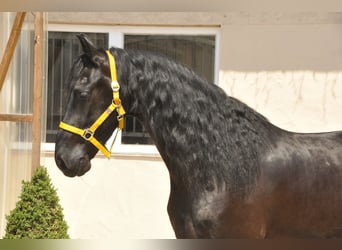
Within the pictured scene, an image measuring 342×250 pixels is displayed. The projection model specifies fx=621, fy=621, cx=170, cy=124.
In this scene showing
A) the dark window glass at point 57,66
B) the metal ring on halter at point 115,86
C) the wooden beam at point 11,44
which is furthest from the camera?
the dark window glass at point 57,66

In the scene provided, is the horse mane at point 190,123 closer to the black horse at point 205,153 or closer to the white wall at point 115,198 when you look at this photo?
the black horse at point 205,153

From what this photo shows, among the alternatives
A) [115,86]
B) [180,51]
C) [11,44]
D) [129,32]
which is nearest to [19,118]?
[11,44]

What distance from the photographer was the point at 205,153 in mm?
1807

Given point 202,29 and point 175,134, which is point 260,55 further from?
point 175,134

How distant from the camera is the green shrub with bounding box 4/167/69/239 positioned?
2.80 meters

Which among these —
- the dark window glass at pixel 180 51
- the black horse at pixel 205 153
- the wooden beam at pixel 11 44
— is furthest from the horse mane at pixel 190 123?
the dark window glass at pixel 180 51

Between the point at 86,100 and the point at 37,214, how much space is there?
1162mm

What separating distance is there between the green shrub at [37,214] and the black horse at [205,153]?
104 cm

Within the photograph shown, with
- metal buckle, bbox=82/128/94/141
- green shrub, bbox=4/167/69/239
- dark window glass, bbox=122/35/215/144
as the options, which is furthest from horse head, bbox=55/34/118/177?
dark window glass, bbox=122/35/215/144

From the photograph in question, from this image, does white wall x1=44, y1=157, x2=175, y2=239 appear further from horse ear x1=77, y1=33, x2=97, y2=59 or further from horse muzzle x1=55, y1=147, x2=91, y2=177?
horse ear x1=77, y1=33, x2=97, y2=59

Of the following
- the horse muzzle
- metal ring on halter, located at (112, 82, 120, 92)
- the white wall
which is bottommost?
the white wall

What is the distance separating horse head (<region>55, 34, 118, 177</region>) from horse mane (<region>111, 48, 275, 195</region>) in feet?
0.20

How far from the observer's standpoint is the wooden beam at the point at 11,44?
2975 millimetres
